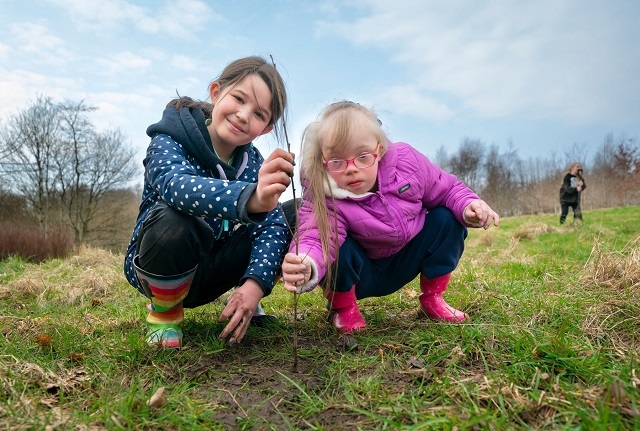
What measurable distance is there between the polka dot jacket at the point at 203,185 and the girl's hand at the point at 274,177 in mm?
84

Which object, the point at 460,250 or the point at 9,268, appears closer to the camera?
the point at 460,250

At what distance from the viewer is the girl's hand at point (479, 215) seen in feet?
7.03

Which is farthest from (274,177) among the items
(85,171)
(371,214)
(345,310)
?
(85,171)

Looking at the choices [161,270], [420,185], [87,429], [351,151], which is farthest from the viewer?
[420,185]

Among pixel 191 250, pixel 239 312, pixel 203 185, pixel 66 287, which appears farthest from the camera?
pixel 66 287

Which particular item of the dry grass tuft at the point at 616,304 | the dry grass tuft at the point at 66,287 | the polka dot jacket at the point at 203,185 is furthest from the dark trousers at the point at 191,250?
the dry grass tuft at the point at 66,287

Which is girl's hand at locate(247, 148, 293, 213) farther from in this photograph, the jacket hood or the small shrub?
the small shrub

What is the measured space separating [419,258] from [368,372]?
908 mm

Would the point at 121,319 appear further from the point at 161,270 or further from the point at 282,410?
the point at 282,410

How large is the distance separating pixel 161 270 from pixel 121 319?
0.98m

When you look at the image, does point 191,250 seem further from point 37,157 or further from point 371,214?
point 37,157

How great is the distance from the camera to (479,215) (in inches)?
84.7

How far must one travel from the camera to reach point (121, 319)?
278 cm

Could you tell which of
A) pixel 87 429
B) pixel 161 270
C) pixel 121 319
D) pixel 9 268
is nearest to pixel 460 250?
pixel 161 270
